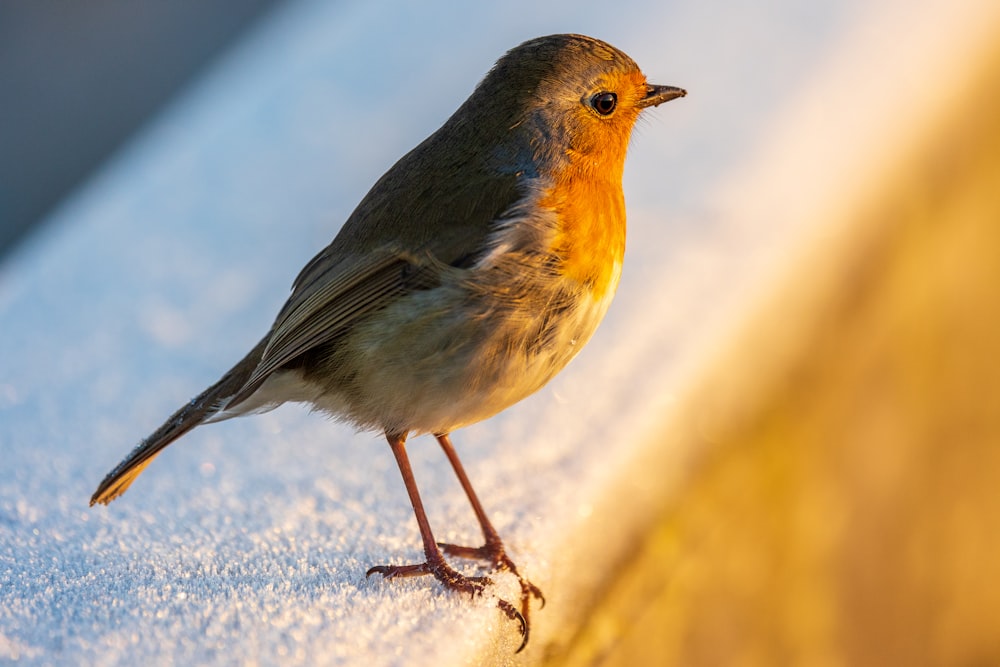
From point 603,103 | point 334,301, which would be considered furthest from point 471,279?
point 603,103

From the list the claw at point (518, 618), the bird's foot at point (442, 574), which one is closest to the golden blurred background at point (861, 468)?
the claw at point (518, 618)

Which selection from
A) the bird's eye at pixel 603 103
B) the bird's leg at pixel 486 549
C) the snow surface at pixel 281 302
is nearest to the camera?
the snow surface at pixel 281 302

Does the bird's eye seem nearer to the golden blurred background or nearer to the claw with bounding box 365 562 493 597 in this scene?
the golden blurred background

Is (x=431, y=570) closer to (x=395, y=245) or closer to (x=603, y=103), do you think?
(x=395, y=245)

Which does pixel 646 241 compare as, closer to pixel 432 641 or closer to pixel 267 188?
pixel 267 188

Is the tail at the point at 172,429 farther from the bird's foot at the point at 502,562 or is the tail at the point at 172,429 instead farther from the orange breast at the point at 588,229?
the orange breast at the point at 588,229

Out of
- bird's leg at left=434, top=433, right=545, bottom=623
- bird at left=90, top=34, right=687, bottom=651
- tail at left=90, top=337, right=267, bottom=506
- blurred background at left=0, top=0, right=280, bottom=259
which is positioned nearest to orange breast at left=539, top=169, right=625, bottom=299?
bird at left=90, top=34, right=687, bottom=651

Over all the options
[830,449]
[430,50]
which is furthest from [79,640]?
[430,50]
